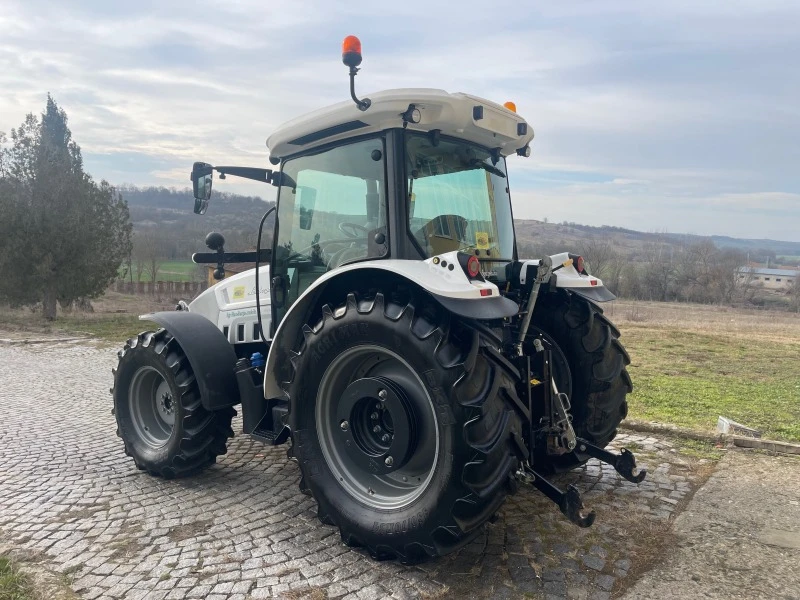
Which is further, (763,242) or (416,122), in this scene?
(763,242)

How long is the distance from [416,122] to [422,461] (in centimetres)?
192

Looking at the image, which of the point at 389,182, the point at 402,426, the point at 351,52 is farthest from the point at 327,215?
the point at 402,426

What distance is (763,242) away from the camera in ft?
313

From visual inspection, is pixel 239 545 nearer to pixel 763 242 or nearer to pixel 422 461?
pixel 422 461

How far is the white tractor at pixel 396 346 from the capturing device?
2844 mm

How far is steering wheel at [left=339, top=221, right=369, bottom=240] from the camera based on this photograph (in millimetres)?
3645

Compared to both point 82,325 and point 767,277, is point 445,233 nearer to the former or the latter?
point 82,325

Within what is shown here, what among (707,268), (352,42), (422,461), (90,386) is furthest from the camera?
(707,268)

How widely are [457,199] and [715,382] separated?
6.87 m

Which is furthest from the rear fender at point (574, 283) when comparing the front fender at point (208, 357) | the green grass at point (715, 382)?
the green grass at point (715, 382)

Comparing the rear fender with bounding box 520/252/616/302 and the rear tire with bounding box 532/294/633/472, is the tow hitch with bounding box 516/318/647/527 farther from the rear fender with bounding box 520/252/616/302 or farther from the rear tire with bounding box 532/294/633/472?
the rear fender with bounding box 520/252/616/302

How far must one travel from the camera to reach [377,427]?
332cm

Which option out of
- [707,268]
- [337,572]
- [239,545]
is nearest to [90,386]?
[239,545]

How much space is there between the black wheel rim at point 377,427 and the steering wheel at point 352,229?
0.82 m
